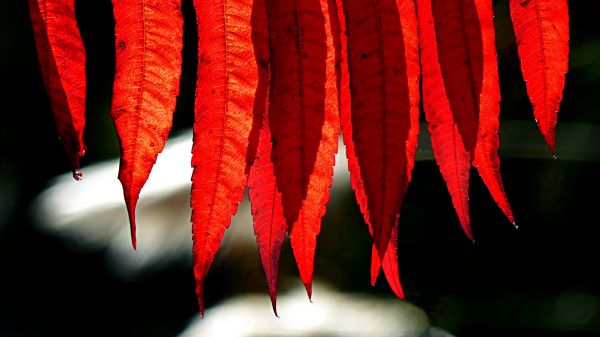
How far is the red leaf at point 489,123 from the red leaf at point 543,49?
0.8 inches

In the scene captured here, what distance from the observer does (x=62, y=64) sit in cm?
33

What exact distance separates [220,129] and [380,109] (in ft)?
0.27

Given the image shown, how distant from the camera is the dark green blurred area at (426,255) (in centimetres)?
131

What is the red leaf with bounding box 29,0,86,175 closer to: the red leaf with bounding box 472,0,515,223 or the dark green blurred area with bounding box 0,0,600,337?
Answer: the red leaf with bounding box 472,0,515,223

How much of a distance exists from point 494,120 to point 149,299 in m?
1.10

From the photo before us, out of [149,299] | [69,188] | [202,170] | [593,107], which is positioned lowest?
[149,299]

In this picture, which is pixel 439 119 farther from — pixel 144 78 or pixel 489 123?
pixel 144 78

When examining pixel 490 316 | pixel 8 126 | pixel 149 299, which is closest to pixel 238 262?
pixel 149 299

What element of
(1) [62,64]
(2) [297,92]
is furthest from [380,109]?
(1) [62,64]

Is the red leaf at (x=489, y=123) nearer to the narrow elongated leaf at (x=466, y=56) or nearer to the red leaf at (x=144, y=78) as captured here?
the narrow elongated leaf at (x=466, y=56)

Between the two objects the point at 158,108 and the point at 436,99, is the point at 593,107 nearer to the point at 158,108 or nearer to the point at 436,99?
the point at 436,99

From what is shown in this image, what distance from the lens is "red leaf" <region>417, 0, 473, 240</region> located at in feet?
1.28

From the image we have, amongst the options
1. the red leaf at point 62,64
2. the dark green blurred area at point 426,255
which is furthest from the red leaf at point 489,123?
the dark green blurred area at point 426,255

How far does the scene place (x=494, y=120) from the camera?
394 millimetres
